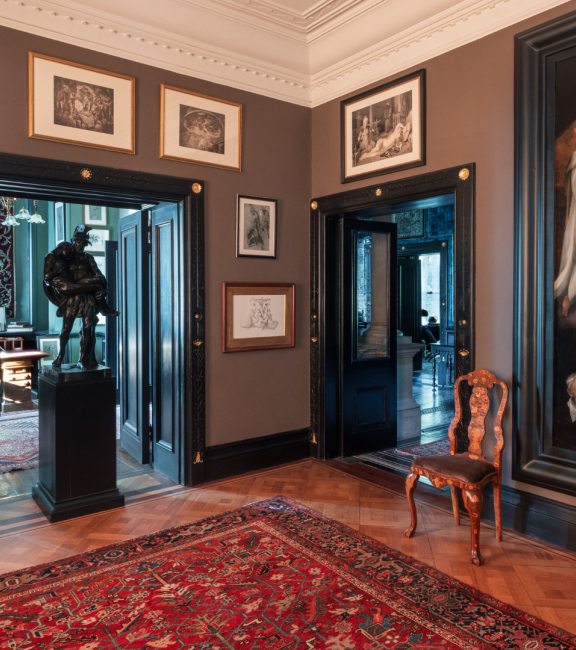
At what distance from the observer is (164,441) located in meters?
5.23

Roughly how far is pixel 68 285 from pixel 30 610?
2.34 meters

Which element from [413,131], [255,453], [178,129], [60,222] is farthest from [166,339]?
[60,222]

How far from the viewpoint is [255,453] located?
209 inches

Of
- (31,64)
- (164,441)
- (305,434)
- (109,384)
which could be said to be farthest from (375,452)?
(31,64)

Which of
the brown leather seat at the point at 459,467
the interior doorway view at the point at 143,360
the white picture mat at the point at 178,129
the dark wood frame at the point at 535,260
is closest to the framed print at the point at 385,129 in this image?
the dark wood frame at the point at 535,260

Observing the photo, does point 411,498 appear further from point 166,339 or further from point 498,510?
point 166,339

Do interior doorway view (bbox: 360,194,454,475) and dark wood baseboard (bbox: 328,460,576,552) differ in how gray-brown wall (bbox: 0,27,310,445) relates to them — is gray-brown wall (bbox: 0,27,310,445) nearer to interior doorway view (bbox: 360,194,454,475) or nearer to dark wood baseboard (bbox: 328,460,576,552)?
dark wood baseboard (bbox: 328,460,576,552)

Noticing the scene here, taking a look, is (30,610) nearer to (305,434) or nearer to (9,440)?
(305,434)

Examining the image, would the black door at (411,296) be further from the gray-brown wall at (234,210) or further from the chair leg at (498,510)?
the chair leg at (498,510)

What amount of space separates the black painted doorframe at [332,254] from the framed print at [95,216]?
5836 millimetres

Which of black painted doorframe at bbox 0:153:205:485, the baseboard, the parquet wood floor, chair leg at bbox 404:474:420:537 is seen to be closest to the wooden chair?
chair leg at bbox 404:474:420:537

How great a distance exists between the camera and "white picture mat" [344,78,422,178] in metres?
4.54

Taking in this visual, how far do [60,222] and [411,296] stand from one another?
8.54 meters

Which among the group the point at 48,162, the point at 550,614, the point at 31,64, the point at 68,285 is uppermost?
the point at 31,64
